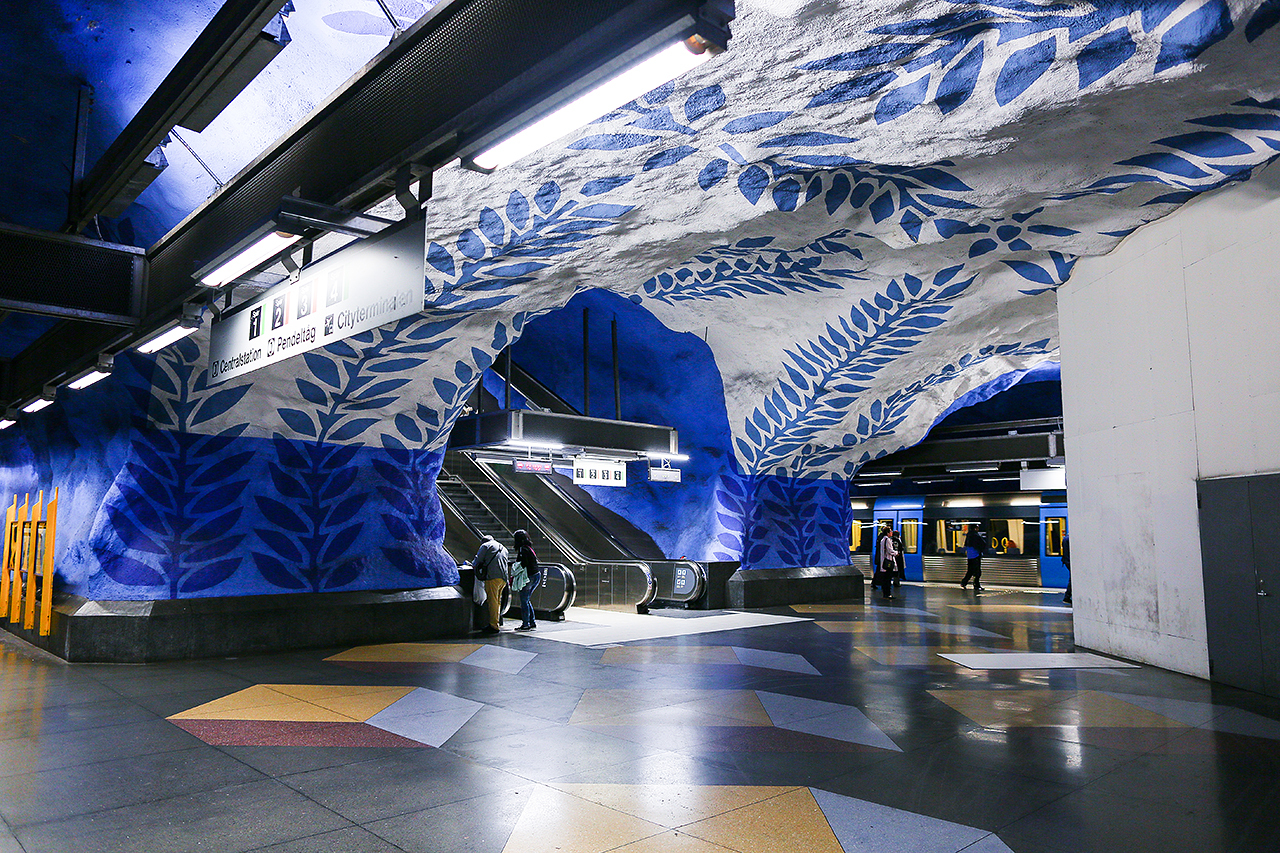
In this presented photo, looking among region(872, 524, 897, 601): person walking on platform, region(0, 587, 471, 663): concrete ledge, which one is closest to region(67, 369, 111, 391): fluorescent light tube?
region(0, 587, 471, 663): concrete ledge

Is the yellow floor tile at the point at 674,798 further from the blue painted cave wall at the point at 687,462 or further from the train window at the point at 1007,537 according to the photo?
the train window at the point at 1007,537

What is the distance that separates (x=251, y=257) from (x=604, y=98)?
2.83 metres

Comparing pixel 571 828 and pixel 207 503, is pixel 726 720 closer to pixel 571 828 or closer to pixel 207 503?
pixel 571 828

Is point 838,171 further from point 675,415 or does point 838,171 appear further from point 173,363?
point 675,415

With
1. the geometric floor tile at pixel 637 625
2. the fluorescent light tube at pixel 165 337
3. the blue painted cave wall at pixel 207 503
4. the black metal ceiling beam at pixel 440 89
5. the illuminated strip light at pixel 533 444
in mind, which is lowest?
the geometric floor tile at pixel 637 625

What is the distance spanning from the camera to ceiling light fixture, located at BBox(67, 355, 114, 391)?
6.88 m

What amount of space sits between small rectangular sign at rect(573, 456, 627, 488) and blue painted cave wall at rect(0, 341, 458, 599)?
4204mm

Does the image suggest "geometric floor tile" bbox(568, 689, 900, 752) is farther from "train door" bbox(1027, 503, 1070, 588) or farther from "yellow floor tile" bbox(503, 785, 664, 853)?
"train door" bbox(1027, 503, 1070, 588)

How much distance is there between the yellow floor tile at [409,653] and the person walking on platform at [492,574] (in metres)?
1.25

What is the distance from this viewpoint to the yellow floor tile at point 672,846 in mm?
3322

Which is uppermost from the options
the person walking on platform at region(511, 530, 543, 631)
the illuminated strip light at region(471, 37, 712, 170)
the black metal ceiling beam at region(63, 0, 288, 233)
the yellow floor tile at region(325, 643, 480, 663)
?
the black metal ceiling beam at region(63, 0, 288, 233)

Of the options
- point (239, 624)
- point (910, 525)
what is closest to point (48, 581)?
point (239, 624)

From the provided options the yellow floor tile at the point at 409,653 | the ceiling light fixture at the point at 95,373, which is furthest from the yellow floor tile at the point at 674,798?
the ceiling light fixture at the point at 95,373

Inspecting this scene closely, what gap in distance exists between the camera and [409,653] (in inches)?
357
